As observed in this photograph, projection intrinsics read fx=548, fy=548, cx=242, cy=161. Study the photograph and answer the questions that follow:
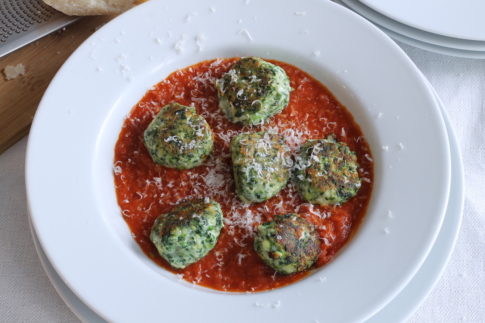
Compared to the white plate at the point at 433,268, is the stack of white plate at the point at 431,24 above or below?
above

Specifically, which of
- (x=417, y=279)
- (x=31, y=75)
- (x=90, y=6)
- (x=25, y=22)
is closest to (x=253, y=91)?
(x=90, y=6)

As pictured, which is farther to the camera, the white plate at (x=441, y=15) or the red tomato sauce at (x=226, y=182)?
the white plate at (x=441, y=15)

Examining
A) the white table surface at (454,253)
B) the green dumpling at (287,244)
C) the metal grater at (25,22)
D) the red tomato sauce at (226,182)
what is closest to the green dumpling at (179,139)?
the red tomato sauce at (226,182)

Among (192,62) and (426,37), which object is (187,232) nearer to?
(192,62)

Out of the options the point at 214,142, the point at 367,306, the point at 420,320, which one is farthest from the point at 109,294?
the point at 420,320

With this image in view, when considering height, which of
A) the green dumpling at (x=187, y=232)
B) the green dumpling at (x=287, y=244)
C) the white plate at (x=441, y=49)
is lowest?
the green dumpling at (x=287, y=244)

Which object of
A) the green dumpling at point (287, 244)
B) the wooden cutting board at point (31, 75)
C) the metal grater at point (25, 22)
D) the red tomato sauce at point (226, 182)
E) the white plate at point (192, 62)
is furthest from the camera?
the metal grater at point (25, 22)

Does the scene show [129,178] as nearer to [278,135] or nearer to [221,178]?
[221,178]

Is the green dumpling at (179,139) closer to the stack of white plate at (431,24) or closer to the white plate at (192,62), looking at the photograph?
the white plate at (192,62)
